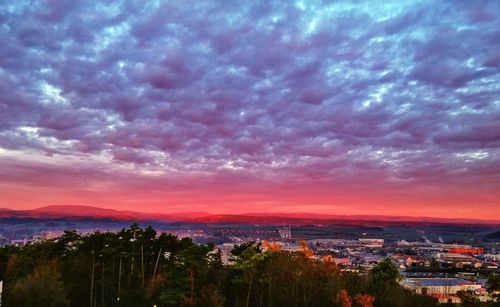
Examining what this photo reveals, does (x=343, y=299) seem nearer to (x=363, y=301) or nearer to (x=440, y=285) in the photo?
(x=363, y=301)

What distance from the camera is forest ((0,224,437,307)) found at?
1385 inches

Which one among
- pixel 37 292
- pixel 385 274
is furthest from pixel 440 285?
pixel 37 292

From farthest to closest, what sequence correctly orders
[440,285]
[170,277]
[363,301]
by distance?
[440,285], [363,301], [170,277]

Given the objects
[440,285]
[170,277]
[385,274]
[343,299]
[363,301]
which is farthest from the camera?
[440,285]

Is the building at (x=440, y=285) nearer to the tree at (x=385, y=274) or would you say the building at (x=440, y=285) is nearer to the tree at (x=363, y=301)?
the tree at (x=385, y=274)

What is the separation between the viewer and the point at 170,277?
36.3 meters

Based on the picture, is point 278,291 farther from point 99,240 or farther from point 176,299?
point 99,240

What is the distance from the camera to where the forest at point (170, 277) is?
35.2 metres

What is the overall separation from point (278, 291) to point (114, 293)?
1452 cm

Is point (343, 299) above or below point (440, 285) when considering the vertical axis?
above

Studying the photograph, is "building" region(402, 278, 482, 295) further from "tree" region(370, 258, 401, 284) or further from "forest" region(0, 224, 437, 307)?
"forest" region(0, 224, 437, 307)

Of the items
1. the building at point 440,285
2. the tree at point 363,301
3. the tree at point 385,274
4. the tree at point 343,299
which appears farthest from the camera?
the building at point 440,285

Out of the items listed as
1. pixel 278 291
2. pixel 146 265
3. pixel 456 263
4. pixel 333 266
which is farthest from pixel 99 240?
pixel 456 263

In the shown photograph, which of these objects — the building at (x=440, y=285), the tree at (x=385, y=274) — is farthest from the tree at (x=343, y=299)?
the building at (x=440, y=285)
